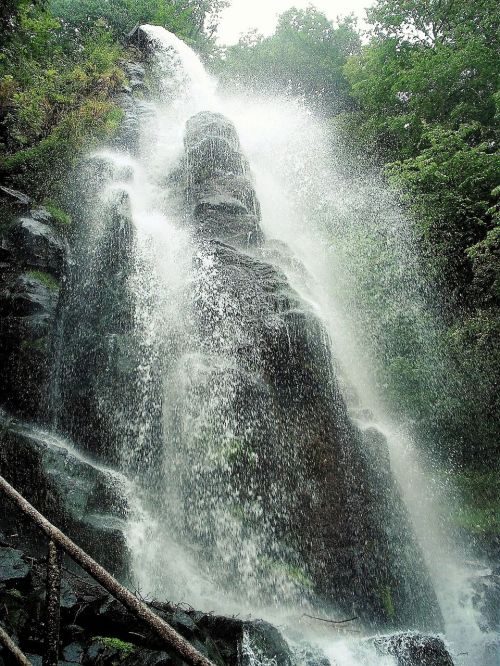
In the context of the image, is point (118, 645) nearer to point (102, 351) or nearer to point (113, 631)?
point (113, 631)

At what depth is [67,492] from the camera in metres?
6.44

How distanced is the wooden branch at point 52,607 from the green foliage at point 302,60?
24612 millimetres

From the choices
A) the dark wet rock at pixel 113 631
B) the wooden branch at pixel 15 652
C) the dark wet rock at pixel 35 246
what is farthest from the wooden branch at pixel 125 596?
the dark wet rock at pixel 35 246

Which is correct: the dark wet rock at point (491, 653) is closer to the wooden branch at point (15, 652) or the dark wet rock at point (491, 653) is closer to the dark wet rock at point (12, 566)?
the dark wet rock at point (12, 566)

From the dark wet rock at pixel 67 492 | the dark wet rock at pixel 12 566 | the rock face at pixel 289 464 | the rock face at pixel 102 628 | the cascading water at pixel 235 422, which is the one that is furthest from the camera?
the rock face at pixel 289 464

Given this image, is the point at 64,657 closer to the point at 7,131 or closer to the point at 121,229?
the point at 121,229

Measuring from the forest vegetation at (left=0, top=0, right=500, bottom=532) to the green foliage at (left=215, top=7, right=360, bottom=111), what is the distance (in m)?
4.73

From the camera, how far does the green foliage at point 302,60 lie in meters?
23.2

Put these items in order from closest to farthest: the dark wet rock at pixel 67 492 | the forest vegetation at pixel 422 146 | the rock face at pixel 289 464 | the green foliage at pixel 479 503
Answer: the dark wet rock at pixel 67 492
the rock face at pixel 289 464
the green foliage at pixel 479 503
the forest vegetation at pixel 422 146

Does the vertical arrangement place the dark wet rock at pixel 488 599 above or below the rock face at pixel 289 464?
below

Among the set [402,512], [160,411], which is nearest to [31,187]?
[160,411]

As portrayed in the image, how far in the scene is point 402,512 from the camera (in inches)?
307

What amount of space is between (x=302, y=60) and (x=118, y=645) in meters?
26.8

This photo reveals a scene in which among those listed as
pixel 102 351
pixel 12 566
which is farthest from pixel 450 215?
pixel 12 566
